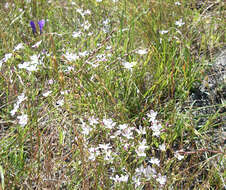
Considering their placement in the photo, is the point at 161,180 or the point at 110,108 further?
the point at 110,108

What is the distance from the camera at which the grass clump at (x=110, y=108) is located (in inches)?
61.2

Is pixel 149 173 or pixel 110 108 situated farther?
pixel 110 108

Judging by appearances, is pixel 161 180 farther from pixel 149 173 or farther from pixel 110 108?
pixel 110 108

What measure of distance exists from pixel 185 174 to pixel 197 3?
2157mm

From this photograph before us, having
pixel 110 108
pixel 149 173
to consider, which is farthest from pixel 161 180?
pixel 110 108

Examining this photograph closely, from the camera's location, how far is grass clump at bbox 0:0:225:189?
1556 millimetres

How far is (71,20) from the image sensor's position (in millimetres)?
2928

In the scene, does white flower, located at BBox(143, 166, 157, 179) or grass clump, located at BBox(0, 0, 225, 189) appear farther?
grass clump, located at BBox(0, 0, 225, 189)

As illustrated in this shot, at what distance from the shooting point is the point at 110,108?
6.27 ft

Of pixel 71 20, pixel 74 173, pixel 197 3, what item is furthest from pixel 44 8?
pixel 74 173

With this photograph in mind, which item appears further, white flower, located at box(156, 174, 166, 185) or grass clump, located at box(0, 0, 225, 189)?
grass clump, located at box(0, 0, 225, 189)

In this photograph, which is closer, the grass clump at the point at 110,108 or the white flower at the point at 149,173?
the white flower at the point at 149,173

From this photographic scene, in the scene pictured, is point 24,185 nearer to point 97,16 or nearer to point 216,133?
point 216,133

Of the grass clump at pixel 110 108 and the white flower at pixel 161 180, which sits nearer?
the white flower at pixel 161 180
